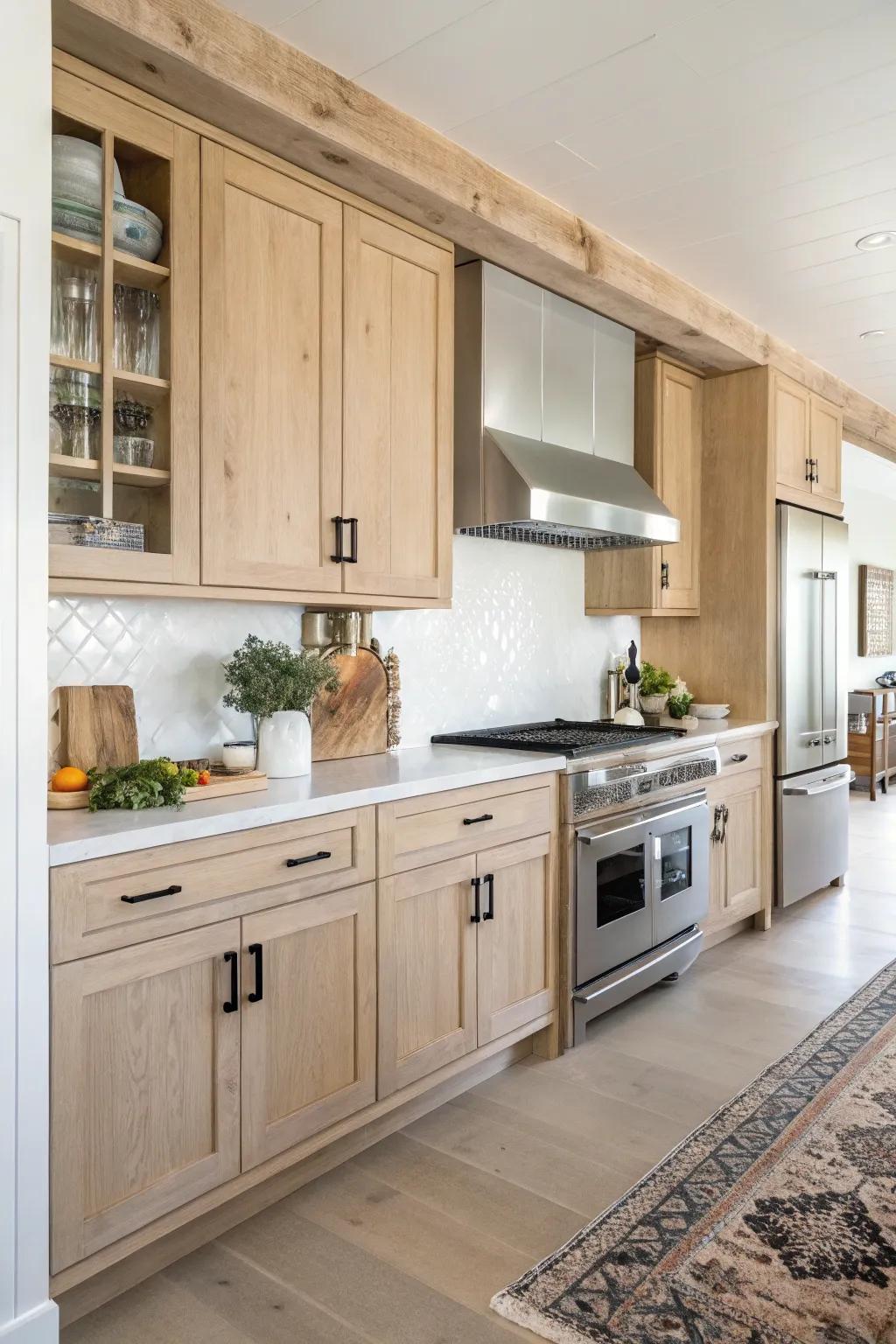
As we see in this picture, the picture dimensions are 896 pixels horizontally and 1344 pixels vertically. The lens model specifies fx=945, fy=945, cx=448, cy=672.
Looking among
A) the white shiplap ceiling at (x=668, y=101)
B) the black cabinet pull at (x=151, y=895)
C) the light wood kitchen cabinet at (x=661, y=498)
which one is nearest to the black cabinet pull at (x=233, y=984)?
the black cabinet pull at (x=151, y=895)

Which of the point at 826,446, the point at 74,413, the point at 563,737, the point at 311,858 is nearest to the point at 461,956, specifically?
the point at 311,858

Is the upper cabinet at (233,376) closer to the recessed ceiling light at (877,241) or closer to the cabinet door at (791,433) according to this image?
the recessed ceiling light at (877,241)

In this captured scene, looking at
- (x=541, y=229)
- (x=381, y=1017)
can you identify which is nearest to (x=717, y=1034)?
(x=381, y=1017)

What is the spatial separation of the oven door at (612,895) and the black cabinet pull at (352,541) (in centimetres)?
111

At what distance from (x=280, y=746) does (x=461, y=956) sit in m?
0.75

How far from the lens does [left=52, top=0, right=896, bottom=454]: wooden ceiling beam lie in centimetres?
195

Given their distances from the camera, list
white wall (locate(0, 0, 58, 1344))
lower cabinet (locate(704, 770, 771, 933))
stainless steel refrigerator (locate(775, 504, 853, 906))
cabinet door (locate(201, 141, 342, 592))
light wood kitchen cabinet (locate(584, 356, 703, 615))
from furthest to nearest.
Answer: stainless steel refrigerator (locate(775, 504, 853, 906)) → light wood kitchen cabinet (locate(584, 356, 703, 615)) → lower cabinet (locate(704, 770, 771, 933)) → cabinet door (locate(201, 141, 342, 592)) → white wall (locate(0, 0, 58, 1344))

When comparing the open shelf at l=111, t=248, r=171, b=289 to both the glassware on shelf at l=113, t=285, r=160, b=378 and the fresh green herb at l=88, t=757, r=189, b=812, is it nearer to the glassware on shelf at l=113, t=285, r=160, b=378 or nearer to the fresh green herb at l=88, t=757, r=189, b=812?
the glassware on shelf at l=113, t=285, r=160, b=378

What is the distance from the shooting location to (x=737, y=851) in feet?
13.2

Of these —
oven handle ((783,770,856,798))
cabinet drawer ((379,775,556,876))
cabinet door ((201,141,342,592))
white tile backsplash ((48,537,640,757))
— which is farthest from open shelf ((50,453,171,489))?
oven handle ((783,770,856,798))

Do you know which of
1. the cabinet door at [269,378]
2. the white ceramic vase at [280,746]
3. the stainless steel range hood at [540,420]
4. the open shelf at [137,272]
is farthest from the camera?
the stainless steel range hood at [540,420]

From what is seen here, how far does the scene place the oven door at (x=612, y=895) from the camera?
2.95m

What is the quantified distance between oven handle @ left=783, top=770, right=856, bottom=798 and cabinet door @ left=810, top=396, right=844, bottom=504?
1.40m

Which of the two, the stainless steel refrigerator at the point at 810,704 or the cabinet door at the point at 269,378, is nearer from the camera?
the cabinet door at the point at 269,378
